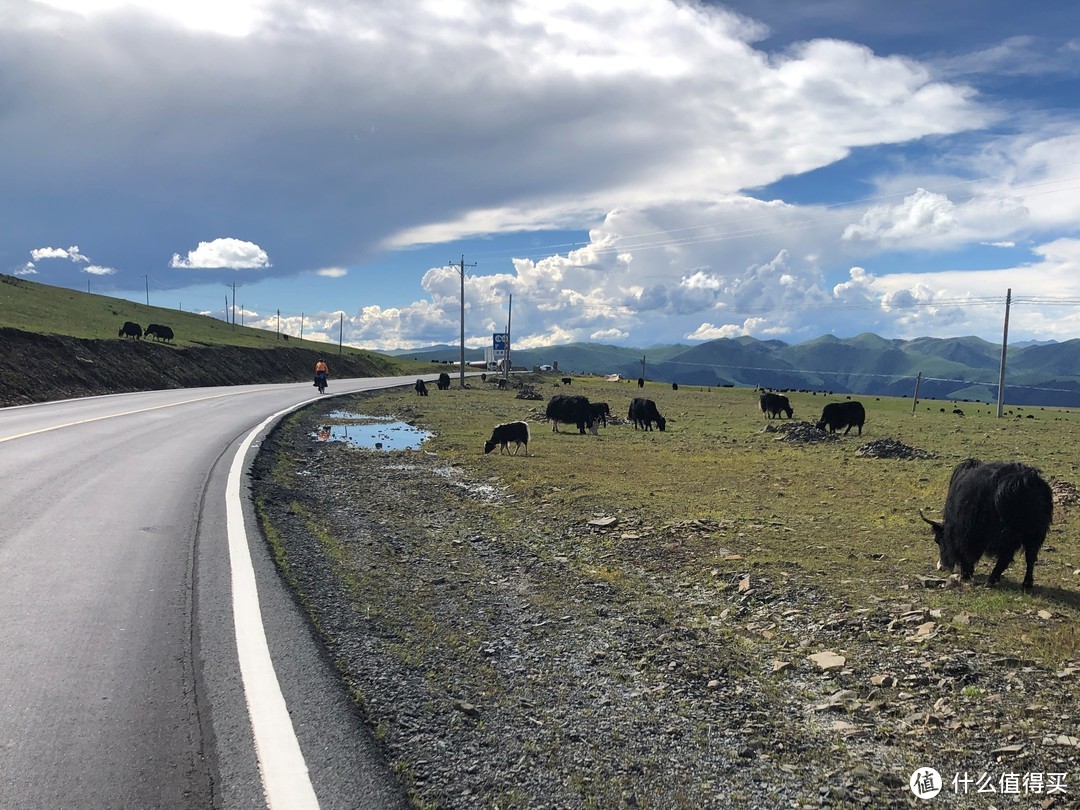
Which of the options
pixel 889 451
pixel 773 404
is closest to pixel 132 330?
pixel 773 404

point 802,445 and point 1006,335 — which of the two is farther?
point 1006,335

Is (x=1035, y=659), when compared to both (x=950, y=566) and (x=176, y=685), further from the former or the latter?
(x=176, y=685)

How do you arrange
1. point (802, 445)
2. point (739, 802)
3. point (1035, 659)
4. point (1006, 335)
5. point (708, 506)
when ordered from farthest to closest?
point (1006, 335) → point (802, 445) → point (708, 506) → point (1035, 659) → point (739, 802)

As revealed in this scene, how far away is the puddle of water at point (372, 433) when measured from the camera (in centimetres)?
2289

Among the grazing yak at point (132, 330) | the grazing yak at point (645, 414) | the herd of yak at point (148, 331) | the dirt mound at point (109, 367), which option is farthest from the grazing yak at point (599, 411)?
the grazing yak at point (132, 330)

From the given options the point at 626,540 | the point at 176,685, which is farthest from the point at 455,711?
the point at 626,540

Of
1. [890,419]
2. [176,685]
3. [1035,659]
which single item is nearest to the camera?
[176,685]

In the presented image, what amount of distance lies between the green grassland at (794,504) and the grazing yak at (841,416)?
8.20ft

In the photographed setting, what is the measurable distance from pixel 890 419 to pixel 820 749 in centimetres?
4293

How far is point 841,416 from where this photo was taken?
1259 inches

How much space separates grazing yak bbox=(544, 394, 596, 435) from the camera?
28703mm

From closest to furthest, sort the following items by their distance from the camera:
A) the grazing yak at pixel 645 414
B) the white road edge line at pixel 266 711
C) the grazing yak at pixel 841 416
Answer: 1. the white road edge line at pixel 266 711
2. the grazing yak at pixel 841 416
3. the grazing yak at pixel 645 414

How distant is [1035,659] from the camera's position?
583 centimetres

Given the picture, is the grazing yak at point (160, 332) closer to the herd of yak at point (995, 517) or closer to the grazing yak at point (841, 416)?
the grazing yak at point (841, 416)
